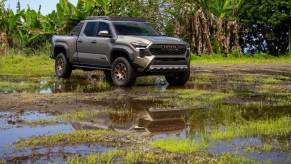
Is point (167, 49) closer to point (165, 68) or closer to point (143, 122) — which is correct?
point (165, 68)

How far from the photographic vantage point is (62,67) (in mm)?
18125

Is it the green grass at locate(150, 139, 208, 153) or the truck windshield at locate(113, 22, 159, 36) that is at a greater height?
the truck windshield at locate(113, 22, 159, 36)

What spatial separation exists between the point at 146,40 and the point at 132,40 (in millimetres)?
397

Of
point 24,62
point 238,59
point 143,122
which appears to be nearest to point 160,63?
point 143,122

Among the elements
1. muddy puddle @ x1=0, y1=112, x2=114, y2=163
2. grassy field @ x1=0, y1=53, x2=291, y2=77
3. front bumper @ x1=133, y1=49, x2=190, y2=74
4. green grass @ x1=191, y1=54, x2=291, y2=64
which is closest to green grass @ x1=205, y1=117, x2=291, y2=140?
muddy puddle @ x1=0, y1=112, x2=114, y2=163

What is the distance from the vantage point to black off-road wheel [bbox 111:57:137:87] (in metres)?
14.7

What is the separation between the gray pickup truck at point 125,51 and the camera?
14641 millimetres

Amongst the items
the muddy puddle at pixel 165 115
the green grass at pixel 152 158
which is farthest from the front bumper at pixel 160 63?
the green grass at pixel 152 158

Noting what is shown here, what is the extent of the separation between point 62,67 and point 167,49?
463 centimetres

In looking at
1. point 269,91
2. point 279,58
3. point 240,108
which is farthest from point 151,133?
point 279,58

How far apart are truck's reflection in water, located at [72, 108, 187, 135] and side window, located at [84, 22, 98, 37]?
260 inches

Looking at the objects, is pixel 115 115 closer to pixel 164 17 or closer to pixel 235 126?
pixel 235 126

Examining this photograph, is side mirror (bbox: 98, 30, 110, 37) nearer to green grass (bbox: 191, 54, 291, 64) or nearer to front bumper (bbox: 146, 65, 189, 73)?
front bumper (bbox: 146, 65, 189, 73)

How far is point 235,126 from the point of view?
8391 millimetres
